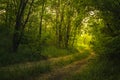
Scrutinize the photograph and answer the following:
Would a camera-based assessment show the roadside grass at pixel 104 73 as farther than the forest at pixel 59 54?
No

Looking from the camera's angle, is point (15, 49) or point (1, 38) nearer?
point (15, 49)

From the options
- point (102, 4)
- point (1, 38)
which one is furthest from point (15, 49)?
point (102, 4)

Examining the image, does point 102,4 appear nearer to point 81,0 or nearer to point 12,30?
point 81,0

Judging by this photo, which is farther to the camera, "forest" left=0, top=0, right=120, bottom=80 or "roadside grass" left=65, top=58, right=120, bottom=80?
"forest" left=0, top=0, right=120, bottom=80

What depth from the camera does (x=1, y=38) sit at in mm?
25312

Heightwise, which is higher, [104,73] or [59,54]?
[104,73]

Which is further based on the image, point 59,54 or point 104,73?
point 59,54

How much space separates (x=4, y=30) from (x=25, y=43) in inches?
208

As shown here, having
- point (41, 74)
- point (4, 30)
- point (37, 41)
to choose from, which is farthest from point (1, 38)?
point (41, 74)

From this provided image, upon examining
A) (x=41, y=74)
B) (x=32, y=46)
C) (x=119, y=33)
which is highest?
(x=119, y=33)

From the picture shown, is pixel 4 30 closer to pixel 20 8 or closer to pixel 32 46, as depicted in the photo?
pixel 20 8

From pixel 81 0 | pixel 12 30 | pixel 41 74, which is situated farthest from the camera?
pixel 12 30

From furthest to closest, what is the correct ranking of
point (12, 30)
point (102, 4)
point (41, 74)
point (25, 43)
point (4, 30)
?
point (4, 30)
point (25, 43)
point (12, 30)
point (41, 74)
point (102, 4)

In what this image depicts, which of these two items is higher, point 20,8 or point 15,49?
point 20,8
